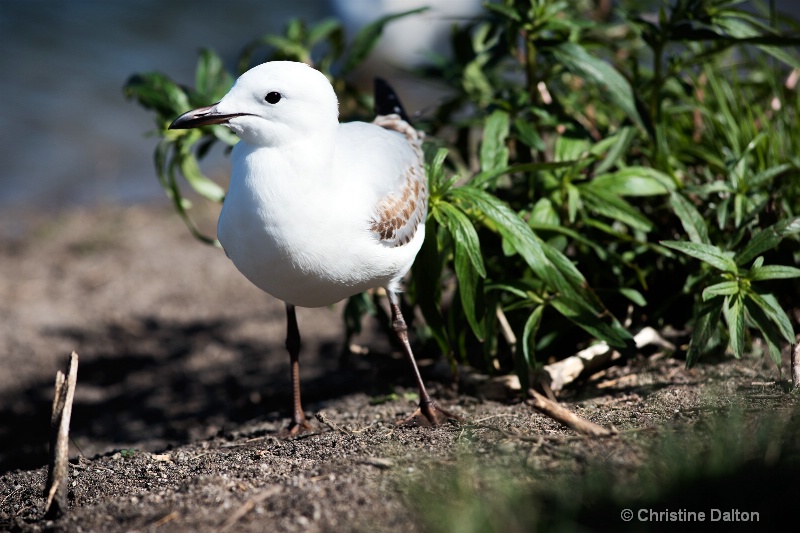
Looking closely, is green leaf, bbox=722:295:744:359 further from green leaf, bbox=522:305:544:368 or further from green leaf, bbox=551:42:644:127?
green leaf, bbox=551:42:644:127

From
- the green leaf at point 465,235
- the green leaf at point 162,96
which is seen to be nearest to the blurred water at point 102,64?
the green leaf at point 162,96

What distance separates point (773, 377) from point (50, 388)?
144 inches

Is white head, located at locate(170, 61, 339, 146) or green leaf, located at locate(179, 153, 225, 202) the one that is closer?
white head, located at locate(170, 61, 339, 146)

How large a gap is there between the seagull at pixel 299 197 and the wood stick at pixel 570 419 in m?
0.77

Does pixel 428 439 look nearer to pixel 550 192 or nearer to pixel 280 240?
pixel 280 240

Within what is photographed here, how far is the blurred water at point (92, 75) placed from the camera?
27.8 feet

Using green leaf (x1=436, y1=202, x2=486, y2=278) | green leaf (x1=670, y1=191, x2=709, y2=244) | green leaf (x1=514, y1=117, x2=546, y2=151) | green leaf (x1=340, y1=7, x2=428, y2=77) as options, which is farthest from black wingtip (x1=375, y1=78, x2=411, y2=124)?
green leaf (x1=670, y1=191, x2=709, y2=244)

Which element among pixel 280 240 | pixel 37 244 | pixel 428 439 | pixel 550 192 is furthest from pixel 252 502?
pixel 37 244

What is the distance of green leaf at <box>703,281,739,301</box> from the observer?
3047mm

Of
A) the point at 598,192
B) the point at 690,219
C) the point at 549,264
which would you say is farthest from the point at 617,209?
the point at 549,264

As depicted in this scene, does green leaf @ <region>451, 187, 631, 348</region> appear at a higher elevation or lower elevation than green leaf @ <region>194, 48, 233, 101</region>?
lower

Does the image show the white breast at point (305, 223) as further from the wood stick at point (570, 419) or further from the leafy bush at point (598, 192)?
the wood stick at point (570, 419)

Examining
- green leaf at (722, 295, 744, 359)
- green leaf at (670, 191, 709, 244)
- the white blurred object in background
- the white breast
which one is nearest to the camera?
the white breast

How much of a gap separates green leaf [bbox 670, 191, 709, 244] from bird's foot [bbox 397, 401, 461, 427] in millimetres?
1224
